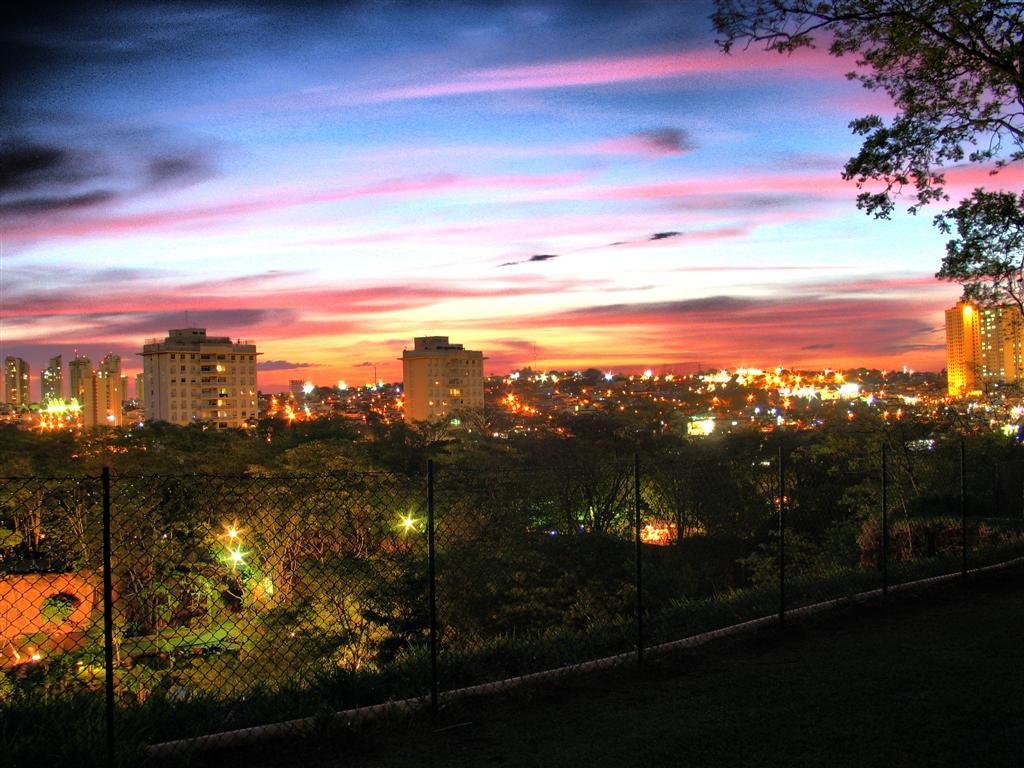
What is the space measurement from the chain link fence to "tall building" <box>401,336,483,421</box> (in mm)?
116259

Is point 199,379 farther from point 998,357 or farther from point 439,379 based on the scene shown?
point 998,357

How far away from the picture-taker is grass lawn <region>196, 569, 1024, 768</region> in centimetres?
473

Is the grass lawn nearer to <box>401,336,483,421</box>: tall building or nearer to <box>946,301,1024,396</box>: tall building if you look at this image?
<box>946,301,1024,396</box>: tall building

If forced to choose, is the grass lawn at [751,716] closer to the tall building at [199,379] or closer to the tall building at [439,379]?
the tall building at [199,379]

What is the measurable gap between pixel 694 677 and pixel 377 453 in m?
38.7

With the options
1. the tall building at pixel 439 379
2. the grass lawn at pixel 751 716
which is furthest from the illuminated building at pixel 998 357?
the tall building at pixel 439 379

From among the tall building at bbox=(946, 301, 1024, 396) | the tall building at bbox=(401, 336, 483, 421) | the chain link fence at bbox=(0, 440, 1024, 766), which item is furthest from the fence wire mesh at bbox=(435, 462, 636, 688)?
the tall building at bbox=(401, 336, 483, 421)

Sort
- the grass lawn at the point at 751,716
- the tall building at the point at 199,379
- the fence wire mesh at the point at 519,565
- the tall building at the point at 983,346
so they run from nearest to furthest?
the grass lawn at the point at 751,716
the tall building at the point at 983,346
the fence wire mesh at the point at 519,565
the tall building at the point at 199,379

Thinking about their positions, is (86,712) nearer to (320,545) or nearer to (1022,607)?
(1022,607)

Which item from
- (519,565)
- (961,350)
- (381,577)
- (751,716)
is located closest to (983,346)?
(961,350)

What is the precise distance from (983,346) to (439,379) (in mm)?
115399

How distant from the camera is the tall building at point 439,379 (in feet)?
492

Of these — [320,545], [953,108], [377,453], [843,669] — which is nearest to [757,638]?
[843,669]

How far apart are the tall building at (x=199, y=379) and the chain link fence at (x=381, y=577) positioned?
368 ft
